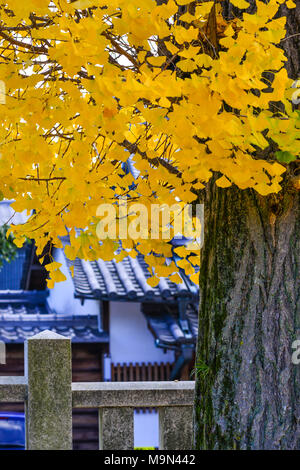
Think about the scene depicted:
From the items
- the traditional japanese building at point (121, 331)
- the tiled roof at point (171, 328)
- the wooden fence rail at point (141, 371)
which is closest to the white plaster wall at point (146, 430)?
the traditional japanese building at point (121, 331)

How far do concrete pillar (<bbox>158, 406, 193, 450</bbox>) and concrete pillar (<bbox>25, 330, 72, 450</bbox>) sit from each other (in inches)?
23.6

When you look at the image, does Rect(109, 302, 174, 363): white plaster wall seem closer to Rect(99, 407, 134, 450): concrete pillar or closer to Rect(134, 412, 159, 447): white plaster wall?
Rect(134, 412, 159, 447): white plaster wall

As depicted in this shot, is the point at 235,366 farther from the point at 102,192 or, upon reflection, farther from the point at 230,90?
the point at 230,90

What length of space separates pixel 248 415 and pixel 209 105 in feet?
4.59

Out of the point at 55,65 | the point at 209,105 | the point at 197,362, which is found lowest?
the point at 197,362

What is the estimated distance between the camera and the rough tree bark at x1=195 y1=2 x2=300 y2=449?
9.59 ft

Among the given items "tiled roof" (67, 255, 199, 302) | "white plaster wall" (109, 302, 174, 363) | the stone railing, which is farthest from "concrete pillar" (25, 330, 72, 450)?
"white plaster wall" (109, 302, 174, 363)

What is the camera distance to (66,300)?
41.4ft

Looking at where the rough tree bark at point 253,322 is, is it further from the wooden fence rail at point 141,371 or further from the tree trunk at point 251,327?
the wooden fence rail at point 141,371

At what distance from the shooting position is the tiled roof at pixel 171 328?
9555mm

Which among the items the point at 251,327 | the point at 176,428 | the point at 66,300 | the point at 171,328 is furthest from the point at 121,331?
the point at 251,327

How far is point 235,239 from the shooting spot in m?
3.07

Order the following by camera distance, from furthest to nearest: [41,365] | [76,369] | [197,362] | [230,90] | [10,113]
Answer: [76,369], [41,365], [197,362], [10,113], [230,90]
